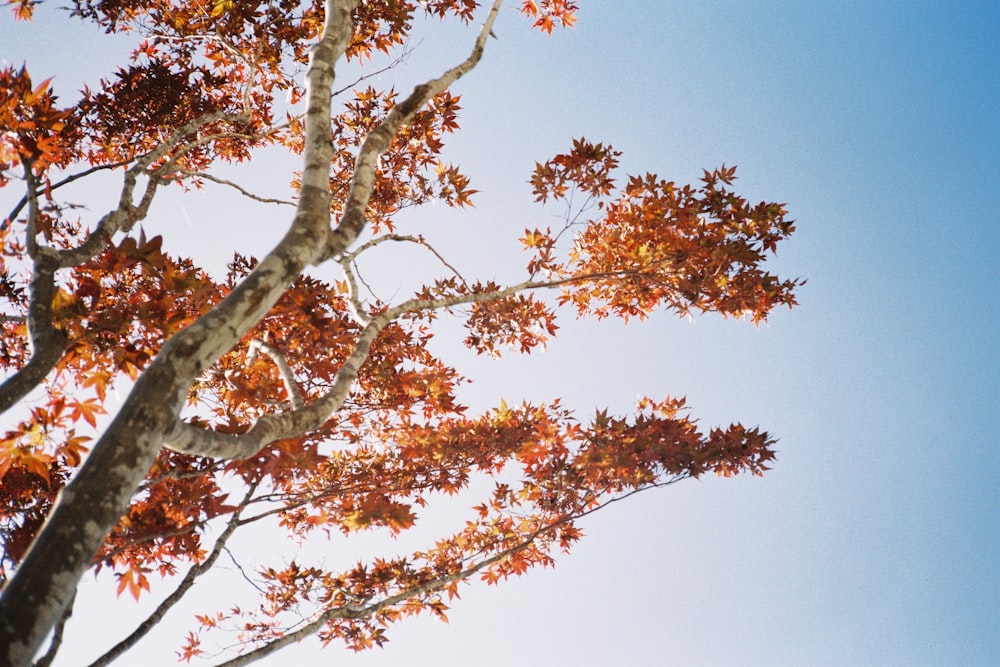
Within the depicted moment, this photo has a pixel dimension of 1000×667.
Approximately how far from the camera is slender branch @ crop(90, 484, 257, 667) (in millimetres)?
3543

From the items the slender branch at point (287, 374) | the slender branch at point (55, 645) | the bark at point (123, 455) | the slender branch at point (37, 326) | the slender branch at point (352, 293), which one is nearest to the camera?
the bark at point (123, 455)

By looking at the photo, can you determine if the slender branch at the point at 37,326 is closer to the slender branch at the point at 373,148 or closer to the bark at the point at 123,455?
the bark at the point at 123,455

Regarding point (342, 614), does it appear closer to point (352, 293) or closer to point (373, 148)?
point (352, 293)

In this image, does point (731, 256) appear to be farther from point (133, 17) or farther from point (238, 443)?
point (133, 17)

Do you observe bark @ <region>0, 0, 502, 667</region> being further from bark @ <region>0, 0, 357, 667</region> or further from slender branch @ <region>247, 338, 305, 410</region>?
slender branch @ <region>247, 338, 305, 410</region>

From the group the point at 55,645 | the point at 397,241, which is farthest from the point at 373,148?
the point at 55,645

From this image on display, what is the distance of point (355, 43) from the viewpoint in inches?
233

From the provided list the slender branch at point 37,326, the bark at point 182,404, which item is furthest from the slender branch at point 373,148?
the slender branch at point 37,326

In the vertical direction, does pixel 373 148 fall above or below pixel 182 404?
above

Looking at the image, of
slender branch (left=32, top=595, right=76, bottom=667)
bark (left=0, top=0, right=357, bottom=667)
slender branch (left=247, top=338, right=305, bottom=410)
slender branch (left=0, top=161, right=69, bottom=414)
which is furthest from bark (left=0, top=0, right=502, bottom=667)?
slender branch (left=32, top=595, right=76, bottom=667)

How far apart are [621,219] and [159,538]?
485 cm

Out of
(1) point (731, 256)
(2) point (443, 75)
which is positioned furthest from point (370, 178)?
(1) point (731, 256)

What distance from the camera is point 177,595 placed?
152 inches

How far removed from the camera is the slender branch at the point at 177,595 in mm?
3543
